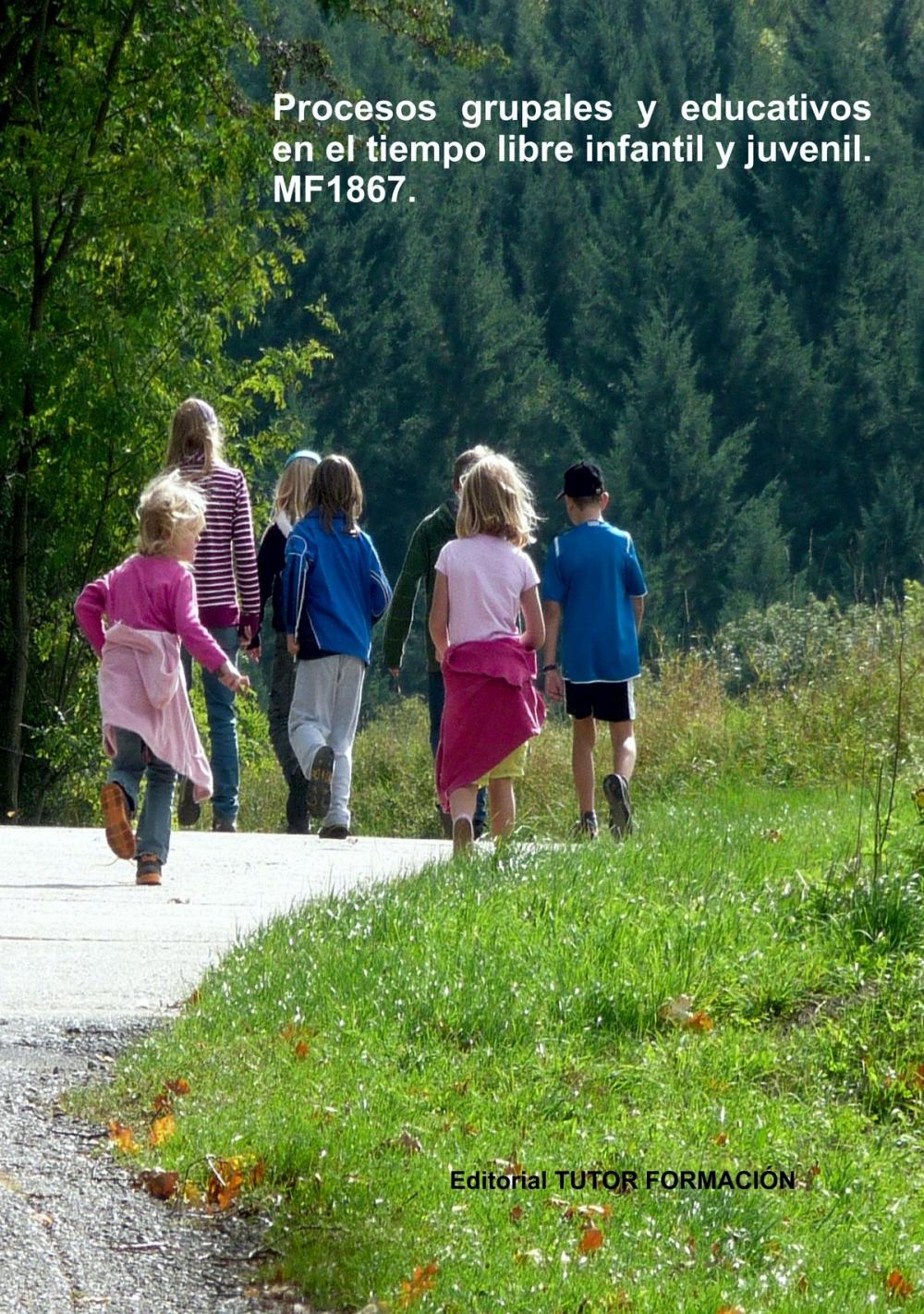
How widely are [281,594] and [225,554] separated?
37 cm

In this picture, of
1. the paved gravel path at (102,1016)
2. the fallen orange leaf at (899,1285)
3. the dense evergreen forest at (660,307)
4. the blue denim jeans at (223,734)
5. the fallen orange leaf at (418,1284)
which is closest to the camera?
the fallen orange leaf at (418,1284)

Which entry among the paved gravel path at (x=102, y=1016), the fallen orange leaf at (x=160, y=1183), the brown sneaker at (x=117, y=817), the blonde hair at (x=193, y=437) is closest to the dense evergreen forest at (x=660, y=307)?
the blonde hair at (x=193, y=437)

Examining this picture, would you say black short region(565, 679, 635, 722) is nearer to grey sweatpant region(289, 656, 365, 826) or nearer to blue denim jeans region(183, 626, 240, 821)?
grey sweatpant region(289, 656, 365, 826)

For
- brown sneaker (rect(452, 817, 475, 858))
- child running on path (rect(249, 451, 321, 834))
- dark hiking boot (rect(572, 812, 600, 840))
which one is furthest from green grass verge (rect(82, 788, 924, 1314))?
child running on path (rect(249, 451, 321, 834))

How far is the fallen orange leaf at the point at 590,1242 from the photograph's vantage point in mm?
3879

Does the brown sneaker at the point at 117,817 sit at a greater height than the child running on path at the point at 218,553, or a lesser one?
lesser

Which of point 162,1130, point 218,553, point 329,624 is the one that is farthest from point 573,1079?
point 218,553

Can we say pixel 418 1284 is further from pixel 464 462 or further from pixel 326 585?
pixel 326 585

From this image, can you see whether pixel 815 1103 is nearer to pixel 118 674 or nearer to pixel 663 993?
pixel 663 993

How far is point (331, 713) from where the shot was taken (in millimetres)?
10453

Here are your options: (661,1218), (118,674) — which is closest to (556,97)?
(118,674)

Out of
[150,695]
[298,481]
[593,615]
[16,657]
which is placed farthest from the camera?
[16,657]

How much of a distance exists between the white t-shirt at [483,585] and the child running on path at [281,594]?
8.04 ft

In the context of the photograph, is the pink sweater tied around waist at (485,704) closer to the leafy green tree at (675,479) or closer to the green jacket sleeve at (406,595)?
the green jacket sleeve at (406,595)
